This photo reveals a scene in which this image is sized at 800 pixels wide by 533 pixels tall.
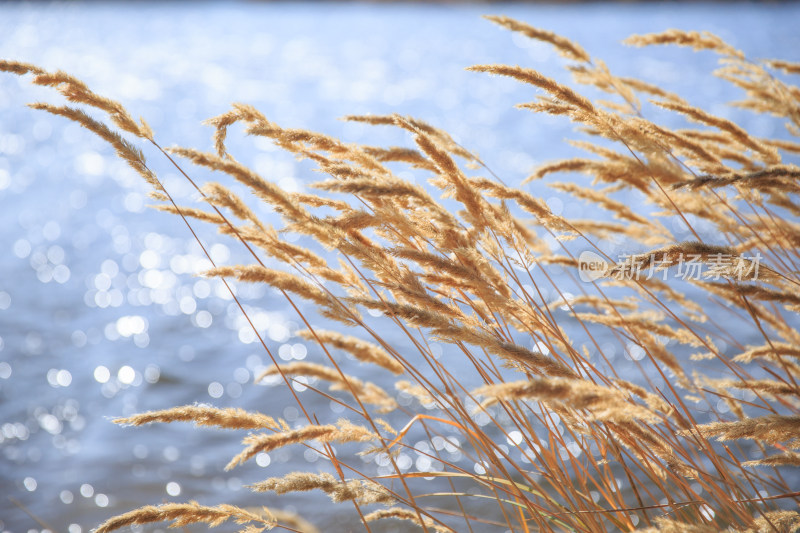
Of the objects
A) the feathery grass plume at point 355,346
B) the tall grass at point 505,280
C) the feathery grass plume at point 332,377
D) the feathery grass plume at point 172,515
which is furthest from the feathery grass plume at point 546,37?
the feathery grass plume at point 172,515

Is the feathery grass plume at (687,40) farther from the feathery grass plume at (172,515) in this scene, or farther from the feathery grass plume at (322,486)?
the feathery grass plume at (172,515)

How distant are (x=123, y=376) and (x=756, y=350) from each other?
472cm

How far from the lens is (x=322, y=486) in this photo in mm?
1534

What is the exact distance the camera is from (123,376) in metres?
5.30

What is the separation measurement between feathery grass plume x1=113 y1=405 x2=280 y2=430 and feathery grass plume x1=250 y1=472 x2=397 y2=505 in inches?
7.3

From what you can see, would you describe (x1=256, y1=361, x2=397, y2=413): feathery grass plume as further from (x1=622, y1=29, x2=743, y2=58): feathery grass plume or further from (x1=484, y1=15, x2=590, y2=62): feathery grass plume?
(x1=622, y1=29, x2=743, y2=58): feathery grass plume

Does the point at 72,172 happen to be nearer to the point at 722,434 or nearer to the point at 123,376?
the point at 123,376

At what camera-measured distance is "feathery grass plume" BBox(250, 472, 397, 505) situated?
150 centimetres

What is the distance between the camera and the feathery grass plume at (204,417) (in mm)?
1591

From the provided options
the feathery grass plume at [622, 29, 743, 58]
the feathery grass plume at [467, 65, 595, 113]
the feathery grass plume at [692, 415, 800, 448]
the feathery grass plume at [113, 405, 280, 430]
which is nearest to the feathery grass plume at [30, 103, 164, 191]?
the feathery grass plume at [113, 405, 280, 430]

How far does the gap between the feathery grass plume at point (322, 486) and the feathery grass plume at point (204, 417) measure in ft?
0.61

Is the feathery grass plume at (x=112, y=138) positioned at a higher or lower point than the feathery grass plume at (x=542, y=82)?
higher

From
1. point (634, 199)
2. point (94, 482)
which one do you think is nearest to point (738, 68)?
point (94, 482)

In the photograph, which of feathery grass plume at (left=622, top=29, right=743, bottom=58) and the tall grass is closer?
the tall grass
